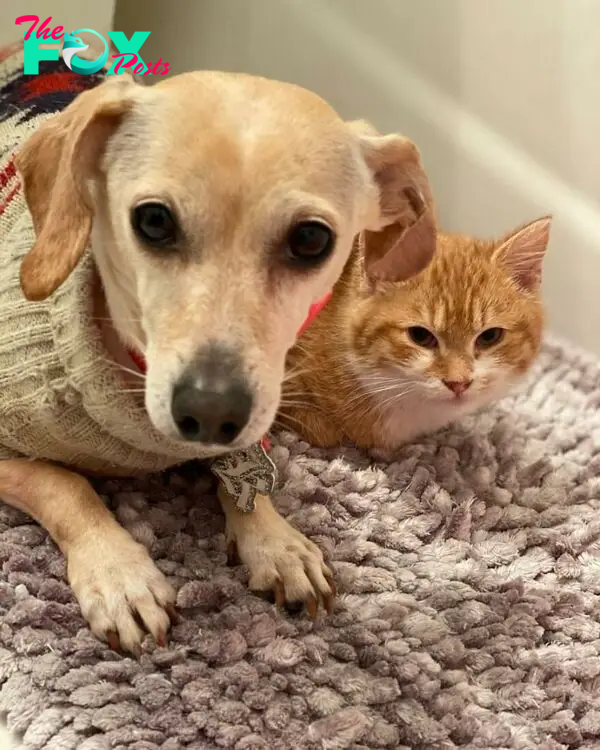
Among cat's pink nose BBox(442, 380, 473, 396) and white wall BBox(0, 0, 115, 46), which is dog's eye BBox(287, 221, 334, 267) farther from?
white wall BBox(0, 0, 115, 46)

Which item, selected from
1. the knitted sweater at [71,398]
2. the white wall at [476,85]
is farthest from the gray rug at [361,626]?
the white wall at [476,85]

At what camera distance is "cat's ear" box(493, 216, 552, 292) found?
1.40 metres

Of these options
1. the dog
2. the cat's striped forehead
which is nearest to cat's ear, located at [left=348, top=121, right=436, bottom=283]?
the dog

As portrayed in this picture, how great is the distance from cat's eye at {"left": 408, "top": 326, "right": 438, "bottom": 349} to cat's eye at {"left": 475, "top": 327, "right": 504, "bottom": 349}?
0.09m

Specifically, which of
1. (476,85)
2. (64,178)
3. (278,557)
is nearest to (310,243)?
(64,178)

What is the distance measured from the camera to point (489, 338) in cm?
143

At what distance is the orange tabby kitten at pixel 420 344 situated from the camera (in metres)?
1.37

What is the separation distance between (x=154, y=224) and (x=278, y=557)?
514mm

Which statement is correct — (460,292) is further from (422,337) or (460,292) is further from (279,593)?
(279,593)

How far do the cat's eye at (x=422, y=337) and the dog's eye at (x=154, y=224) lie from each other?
59 centimetres

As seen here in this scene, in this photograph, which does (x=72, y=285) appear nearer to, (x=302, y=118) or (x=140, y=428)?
(x=140, y=428)

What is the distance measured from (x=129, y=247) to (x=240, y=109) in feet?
0.68

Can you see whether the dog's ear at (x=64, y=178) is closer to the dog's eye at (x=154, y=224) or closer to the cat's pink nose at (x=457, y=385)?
the dog's eye at (x=154, y=224)

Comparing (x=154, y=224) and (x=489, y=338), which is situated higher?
(x=154, y=224)
